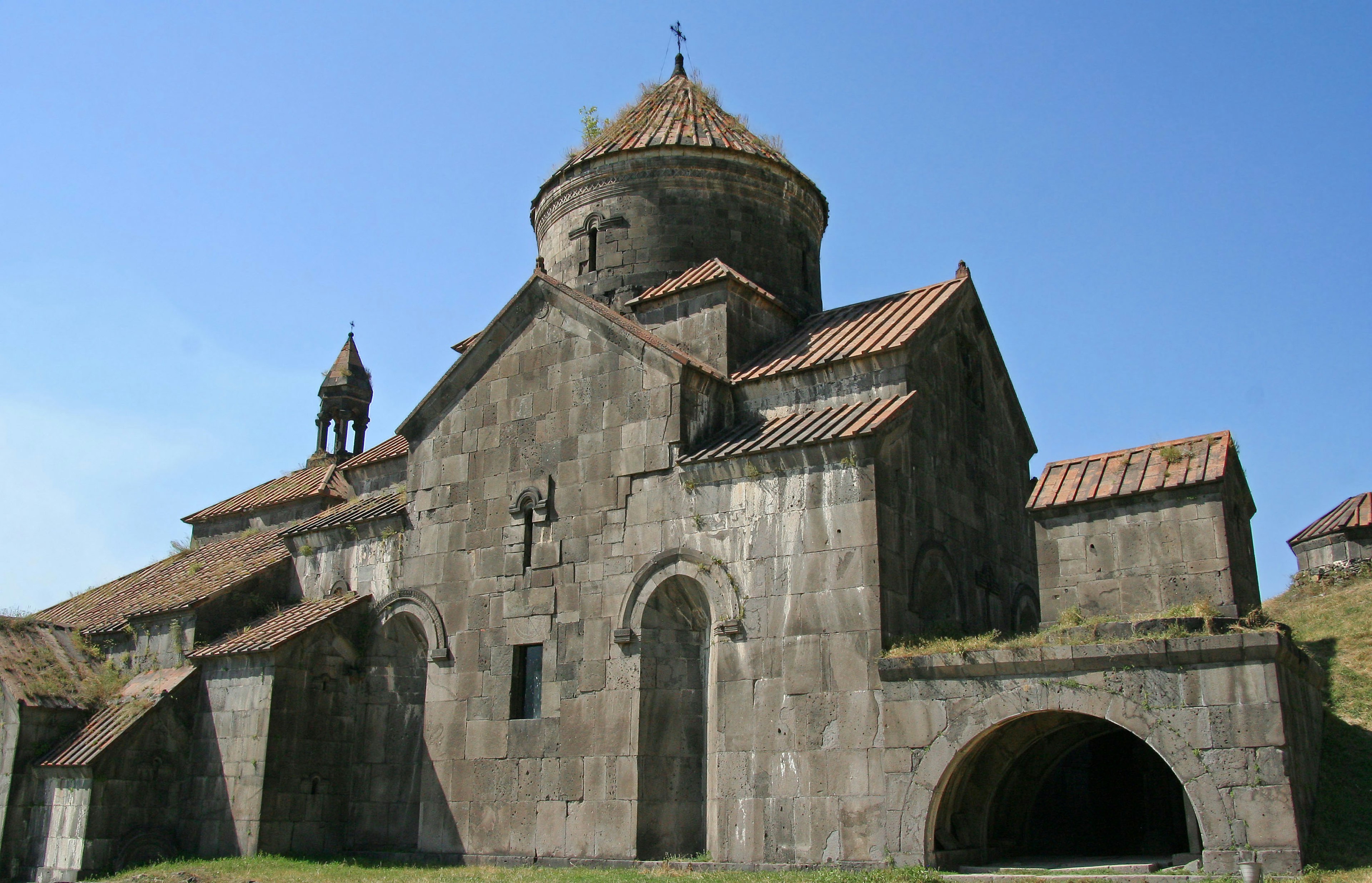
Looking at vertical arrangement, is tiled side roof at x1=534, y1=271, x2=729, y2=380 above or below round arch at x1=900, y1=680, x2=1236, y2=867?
above

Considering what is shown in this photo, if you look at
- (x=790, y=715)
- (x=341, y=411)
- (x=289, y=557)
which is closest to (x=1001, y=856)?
(x=790, y=715)

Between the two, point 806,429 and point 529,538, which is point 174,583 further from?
point 806,429

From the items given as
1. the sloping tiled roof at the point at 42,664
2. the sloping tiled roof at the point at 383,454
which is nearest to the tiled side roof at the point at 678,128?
the sloping tiled roof at the point at 383,454

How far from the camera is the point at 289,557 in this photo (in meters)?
16.1

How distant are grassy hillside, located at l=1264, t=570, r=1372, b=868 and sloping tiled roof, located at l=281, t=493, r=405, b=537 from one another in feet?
34.7

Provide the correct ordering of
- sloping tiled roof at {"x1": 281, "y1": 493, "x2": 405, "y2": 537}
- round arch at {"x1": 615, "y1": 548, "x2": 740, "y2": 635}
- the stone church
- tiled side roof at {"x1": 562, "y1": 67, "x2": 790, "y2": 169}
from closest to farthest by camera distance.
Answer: the stone church
round arch at {"x1": 615, "y1": 548, "x2": 740, "y2": 635}
sloping tiled roof at {"x1": 281, "y1": 493, "x2": 405, "y2": 537}
tiled side roof at {"x1": 562, "y1": 67, "x2": 790, "y2": 169}

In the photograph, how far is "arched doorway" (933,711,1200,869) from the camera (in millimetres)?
10242

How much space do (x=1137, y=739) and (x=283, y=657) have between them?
1024cm

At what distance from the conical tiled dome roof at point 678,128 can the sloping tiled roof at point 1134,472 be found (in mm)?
6765

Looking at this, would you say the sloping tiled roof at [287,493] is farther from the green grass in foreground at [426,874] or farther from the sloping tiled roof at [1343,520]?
the sloping tiled roof at [1343,520]

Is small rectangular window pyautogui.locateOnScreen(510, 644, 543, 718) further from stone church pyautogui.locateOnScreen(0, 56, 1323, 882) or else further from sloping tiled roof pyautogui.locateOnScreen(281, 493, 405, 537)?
sloping tiled roof pyautogui.locateOnScreen(281, 493, 405, 537)

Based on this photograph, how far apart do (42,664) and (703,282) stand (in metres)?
10.5

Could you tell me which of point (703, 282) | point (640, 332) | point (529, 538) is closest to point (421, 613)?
point (529, 538)

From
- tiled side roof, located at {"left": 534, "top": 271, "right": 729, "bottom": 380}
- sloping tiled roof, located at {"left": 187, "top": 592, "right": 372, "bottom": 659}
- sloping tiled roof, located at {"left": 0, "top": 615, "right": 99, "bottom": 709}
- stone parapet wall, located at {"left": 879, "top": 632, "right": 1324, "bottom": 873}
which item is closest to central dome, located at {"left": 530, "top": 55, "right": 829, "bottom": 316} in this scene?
tiled side roof, located at {"left": 534, "top": 271, "right": 729, "bottom": 380}
